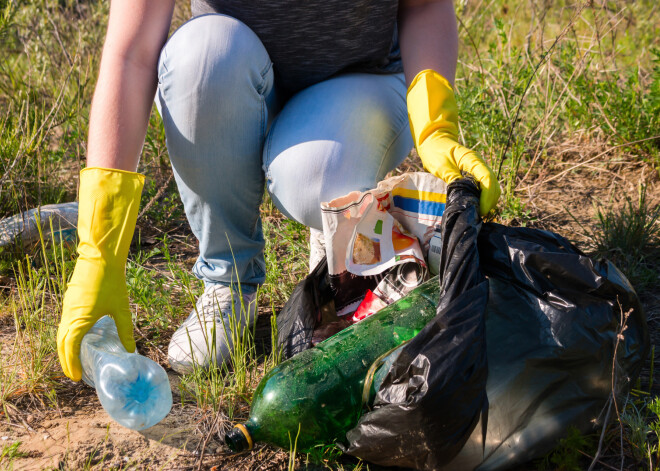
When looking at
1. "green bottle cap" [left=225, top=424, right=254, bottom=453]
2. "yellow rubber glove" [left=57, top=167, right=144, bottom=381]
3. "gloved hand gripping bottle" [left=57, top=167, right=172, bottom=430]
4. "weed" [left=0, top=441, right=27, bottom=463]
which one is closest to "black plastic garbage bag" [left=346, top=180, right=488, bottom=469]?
"green bottle cap" [left=225, top=424, right=254, bottom=453]

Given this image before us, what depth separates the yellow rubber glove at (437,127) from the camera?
160 centimetres

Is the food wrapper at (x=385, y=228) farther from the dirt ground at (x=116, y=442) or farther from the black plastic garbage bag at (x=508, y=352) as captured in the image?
the dirt ground at (x=116, y=442)

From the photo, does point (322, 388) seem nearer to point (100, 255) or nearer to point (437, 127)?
point (100, 255)

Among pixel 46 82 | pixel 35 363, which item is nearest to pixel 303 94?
pixel 35 363

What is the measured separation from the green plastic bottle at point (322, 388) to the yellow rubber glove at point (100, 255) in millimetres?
402

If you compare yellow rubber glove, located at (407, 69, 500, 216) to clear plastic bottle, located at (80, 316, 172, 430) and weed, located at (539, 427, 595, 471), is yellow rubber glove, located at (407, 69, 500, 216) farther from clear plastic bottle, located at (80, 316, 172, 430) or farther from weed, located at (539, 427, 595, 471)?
clear plastic bottle, located at (80, 316, 172, 430)

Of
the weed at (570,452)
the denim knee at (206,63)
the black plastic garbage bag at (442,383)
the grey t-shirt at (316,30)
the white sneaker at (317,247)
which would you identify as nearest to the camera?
the black plastic garbage bag at (442,383)

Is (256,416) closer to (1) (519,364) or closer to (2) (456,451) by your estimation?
(2) (456,451)

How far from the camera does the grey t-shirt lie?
6.06ft

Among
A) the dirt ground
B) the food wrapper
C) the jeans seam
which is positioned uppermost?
the jeans seam

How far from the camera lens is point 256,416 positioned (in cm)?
145

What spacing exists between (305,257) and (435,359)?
4.07 ft

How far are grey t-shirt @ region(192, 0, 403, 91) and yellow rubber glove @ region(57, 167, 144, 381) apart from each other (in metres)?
0.63

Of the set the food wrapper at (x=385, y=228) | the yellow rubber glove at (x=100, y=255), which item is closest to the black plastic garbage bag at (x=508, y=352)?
the food wrapper at (x=385, y=228)
